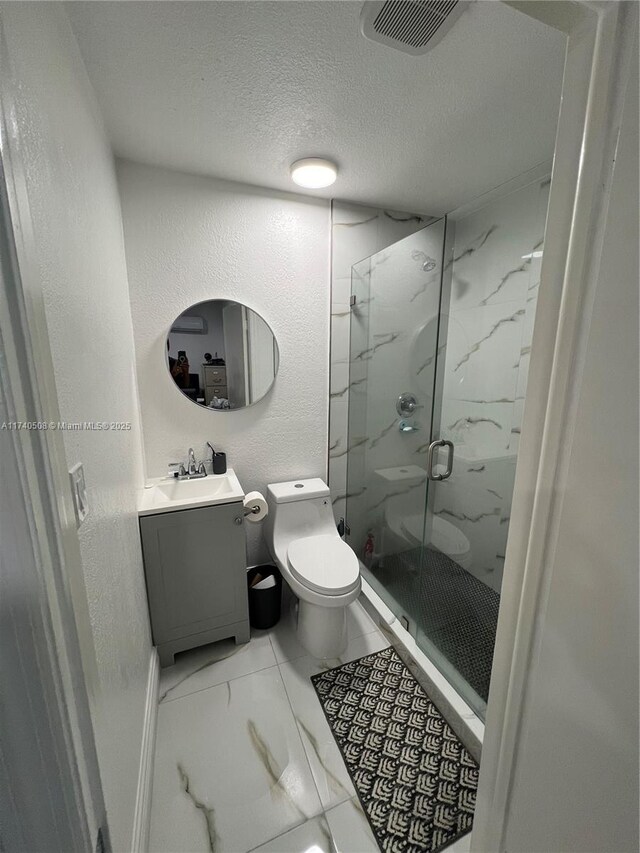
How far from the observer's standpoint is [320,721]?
53.8 inches

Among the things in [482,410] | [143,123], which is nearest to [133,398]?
[143,123]

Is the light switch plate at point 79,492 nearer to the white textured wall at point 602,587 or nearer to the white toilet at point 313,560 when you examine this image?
the white textured wall at point 602,587

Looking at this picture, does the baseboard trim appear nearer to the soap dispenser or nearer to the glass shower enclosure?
the soap dispenser

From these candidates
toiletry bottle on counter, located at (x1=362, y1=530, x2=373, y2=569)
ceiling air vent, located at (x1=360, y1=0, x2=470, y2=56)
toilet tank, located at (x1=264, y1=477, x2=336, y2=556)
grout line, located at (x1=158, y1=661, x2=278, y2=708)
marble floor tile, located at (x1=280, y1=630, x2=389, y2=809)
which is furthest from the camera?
A: toiletry bottle on counter, located at (x1=362, y1=530, x2=373, y2=569)

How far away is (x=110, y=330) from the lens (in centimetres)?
115

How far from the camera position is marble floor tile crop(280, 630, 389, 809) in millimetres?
1160

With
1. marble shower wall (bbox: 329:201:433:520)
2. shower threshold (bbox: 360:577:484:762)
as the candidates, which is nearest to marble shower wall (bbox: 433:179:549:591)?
marble shower wall (bbox: 329:201:433:520)

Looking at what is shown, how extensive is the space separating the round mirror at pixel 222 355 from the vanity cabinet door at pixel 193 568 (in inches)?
25.8

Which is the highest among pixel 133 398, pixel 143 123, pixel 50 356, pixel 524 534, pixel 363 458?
pixel 143 123

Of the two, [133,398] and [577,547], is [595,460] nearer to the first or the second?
[577,547]

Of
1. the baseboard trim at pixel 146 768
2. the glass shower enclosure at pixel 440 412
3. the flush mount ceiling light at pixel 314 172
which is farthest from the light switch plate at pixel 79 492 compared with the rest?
the flush mount ceiling light at pixel 314 172

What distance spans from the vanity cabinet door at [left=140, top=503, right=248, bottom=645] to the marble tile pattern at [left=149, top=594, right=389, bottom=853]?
22 centimetres

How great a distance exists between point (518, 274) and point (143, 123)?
191 cm

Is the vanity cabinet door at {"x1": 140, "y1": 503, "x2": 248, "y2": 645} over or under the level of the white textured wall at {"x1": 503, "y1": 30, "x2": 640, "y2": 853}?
under
